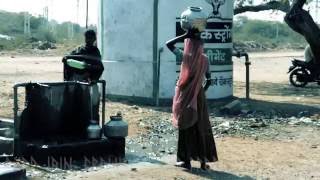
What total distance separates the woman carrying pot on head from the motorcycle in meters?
12.0

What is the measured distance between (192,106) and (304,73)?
12.6 metres

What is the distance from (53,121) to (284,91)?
452 inches

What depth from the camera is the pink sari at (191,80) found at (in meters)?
7.00

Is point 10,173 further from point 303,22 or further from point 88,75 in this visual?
point 303,22

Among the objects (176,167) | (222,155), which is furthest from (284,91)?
(176,167)

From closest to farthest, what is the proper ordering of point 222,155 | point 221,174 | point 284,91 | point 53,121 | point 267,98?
point 221,174, point 53,121, point 222,155, point 267,98, point 284,91

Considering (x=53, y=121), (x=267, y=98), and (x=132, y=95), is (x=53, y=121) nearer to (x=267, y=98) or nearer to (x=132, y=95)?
(x=132, y=95)

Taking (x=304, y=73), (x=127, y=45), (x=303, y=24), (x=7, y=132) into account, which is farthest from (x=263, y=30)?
(x=7, y=132)

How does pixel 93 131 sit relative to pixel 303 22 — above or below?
below

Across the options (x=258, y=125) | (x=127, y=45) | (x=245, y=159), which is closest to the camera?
(x=245, y=159)

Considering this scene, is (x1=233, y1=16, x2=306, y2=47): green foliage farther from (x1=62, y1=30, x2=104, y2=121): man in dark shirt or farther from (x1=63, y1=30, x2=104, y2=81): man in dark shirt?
(x1=62, y1=30, x2=104, y2=121): man in dark shirt

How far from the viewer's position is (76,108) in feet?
26.1

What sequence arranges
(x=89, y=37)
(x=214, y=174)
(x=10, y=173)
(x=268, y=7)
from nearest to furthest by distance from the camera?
(x=10, y=173) → (x=214, y=174) → (x=89, y=37) → (x=268, y=7)

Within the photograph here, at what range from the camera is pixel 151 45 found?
13445mm
